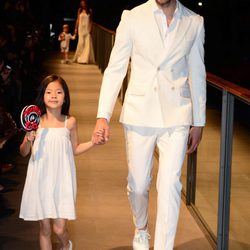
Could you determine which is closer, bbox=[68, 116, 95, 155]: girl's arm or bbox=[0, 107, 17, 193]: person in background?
bbox=[68, 116, 95, 155]: girl's arm

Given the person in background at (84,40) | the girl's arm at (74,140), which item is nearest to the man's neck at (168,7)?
the girl's arm at (74,140)

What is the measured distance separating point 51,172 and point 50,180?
0.14 ft

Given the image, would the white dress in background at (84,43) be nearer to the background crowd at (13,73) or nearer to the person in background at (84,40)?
the person in background at (84,40)

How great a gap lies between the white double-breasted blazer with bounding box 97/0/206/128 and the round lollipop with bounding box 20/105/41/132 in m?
0.37

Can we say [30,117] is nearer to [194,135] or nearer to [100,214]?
[194,135]

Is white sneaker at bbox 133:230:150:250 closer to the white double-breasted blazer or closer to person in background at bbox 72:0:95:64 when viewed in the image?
the white double-breasted blazer

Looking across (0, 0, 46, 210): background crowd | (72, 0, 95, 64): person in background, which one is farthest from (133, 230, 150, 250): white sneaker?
(72, 0, 95, 64): person in background

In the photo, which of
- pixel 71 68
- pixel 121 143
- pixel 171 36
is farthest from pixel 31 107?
pixel 71 68

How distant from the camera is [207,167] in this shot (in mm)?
5508

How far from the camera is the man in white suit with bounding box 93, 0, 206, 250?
428 cm

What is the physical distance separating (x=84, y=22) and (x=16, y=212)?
1502cm

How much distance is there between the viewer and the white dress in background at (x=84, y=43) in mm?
20266

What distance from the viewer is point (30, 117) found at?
4.14 metres

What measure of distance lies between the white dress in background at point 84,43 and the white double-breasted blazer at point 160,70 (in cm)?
1592
